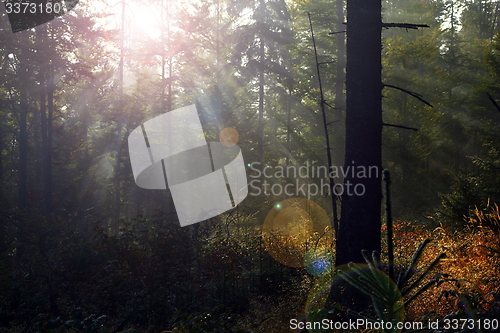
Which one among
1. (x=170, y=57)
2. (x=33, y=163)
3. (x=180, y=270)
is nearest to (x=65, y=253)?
(x=180, y=270)

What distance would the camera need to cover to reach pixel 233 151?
2112 centimetres

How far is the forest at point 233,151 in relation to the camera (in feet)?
20.5

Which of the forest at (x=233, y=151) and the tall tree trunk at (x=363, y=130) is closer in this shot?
the tall tree trunk at (x=363, y=130)

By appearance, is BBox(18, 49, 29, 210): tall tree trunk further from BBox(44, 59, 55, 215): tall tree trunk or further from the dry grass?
the dry grass

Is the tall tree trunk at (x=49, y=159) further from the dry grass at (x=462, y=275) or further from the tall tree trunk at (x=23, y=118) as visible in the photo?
the dry grass at (x=462, y=275)

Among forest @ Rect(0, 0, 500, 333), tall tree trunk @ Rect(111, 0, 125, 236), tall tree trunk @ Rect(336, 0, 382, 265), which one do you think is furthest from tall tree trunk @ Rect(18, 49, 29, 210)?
tall tree trunk @ Rect(336, 0, 382, 265)

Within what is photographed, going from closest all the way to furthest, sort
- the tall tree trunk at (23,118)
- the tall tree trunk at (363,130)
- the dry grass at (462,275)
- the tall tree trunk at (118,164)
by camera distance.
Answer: the dry grass at (462,275), the tall tree trunk at (363,130), the tall tree trunk at (23,118), the tall tree trunk at (118,164)

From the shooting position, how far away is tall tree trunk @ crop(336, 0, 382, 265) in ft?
17.2

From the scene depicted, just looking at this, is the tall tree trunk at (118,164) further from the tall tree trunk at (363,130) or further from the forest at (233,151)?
the tall tree trunk at (363,130)

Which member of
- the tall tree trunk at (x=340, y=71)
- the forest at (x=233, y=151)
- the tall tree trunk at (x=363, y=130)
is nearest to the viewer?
the tall tree trunk at (x=363, y=130)

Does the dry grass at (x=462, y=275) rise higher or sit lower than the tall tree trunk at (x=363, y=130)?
lower

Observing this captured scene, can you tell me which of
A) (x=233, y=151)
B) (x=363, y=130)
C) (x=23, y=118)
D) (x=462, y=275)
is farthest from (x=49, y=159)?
(x=462, y=275)

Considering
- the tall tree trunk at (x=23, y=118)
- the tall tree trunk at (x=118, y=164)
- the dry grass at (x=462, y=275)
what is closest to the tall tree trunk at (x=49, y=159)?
the tall tree trunk at (x=23, y=118)

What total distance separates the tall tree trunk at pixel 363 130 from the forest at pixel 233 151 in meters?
0.02
